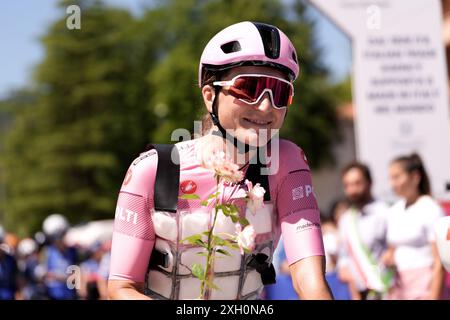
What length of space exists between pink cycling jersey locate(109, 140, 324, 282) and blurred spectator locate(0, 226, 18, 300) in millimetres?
10447

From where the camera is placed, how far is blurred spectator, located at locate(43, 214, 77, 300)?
53.2 feet

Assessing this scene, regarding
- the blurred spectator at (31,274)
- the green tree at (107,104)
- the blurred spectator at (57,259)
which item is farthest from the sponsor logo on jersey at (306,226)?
the green tree at (107,104)

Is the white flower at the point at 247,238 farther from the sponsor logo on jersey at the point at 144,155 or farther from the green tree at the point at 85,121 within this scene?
the green tree at the point at 85,121

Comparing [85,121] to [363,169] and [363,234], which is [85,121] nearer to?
[363,169]

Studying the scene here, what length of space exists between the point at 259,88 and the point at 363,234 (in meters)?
5.48

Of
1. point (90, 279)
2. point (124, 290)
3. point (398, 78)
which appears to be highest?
point (398, 78)

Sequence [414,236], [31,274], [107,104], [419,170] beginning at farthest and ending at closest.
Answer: [107,104]
[31,274]
[419,170]
[414,236]

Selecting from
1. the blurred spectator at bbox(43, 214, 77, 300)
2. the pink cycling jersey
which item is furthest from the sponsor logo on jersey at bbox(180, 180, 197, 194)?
the blurred spectator at bbox(43, 214, 77, 300)

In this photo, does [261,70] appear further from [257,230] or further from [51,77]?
[51,77]

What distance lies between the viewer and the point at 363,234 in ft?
29.2

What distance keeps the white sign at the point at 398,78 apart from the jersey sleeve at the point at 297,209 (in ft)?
24.7

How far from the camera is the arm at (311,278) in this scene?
3588 mm

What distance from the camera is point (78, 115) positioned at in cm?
5728

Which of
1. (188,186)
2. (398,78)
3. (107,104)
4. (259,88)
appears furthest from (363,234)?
(107,104)
